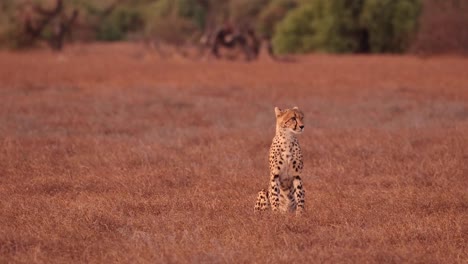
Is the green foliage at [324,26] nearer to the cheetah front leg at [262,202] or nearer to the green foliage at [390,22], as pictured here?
the green foliage at [390,22]

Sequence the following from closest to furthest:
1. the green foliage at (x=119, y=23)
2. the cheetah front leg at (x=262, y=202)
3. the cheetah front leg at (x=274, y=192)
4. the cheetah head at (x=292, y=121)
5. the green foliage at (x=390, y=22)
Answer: the cheetah head at (x=292, y=121), the cheetah front leg at (x=274, y=192), the cheetah front leg at (x=262, y=202), the green foliage at (x=390, y=22), the green foliage at (x=119, y=23)

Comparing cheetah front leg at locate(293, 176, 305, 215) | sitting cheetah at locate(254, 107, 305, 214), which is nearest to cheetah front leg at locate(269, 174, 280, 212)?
sitting cheetah at locate(254, 107, 305, 214)

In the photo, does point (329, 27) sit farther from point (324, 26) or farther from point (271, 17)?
point (271, 17)

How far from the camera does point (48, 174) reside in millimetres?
8781

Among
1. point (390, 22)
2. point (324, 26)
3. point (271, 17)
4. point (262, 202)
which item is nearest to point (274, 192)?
point (262, 202)

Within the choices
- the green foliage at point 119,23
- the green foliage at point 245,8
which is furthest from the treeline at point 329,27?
the green foliage at point 245,8

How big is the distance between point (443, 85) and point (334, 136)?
9554 mm

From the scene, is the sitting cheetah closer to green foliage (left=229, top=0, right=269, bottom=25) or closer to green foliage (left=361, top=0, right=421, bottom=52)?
green foliage (left=361, top=0, right=421, bottom=52)

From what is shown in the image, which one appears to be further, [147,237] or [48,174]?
[48,174]

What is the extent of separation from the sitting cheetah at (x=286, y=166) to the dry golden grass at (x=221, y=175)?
0.76ft

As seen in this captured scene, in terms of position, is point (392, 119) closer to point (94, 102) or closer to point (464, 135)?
point (464, 135)

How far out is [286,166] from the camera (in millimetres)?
6629

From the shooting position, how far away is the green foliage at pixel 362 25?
37031mm

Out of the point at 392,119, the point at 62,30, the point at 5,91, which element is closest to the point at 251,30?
the point at 62,30
